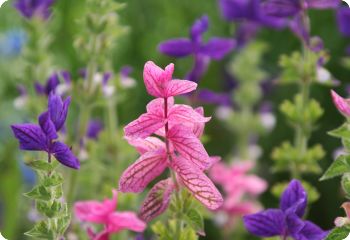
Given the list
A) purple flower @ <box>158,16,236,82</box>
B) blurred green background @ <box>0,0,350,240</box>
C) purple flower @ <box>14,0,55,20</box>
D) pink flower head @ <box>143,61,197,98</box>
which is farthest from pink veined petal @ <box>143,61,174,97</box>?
blurred green background @ <box>0,0,350,240</box>

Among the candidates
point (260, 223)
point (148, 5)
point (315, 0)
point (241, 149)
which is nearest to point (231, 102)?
point (241, 149)

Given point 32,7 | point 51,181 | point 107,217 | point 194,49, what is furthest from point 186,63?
point 51,181

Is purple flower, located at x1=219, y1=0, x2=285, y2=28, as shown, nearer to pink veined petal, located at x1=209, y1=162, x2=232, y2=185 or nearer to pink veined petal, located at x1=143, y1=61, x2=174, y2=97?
pink veined petal, located at x1=209, y1=162, x2=232, y2=185

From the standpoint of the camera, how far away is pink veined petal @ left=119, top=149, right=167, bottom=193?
2.24ft

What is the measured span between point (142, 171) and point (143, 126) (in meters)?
0.05

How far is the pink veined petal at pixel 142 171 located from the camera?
68 centimetres

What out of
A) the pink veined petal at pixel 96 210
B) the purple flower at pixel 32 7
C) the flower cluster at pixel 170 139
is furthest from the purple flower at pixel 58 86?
the flower cluster at pixel 170 139

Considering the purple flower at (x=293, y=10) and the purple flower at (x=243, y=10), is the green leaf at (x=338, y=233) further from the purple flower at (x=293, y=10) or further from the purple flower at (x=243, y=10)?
the purple flower at (x=243, y=10)

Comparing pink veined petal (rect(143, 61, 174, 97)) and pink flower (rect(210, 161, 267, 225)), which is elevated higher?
pink veined petal (rect(143, 61, 174, 97))

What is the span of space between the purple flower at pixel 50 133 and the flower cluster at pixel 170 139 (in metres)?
0.06

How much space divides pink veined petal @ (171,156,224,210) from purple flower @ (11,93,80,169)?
0.32 feet

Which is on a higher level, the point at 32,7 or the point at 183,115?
the point at 32,7

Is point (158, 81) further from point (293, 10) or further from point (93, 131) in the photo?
point (93, 131)

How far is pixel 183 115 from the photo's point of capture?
662mm
